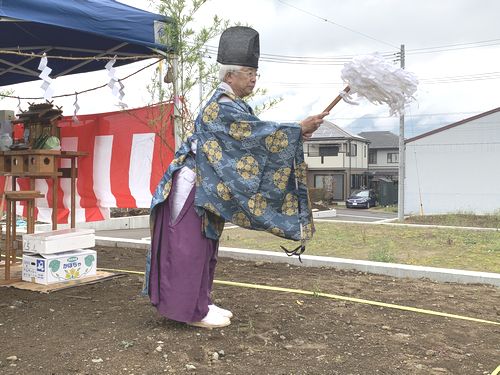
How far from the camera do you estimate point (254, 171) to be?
2549mm

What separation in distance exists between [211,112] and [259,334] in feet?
4.19

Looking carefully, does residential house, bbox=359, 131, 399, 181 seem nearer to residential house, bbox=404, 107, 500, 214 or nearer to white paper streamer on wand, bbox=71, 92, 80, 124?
residential house, bbox=404, 107, 500, 214

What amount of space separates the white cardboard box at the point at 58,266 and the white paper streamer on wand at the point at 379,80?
8.82 feet

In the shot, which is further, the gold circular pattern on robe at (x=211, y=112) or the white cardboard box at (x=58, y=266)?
the white cardboard box at (x=58, y=266)

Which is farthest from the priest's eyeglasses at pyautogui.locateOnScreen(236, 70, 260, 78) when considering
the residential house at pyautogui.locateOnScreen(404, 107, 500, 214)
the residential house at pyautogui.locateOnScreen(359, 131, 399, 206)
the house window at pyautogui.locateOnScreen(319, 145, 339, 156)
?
the residential house at pyautogui.locateOnScreen(359, 131, 399, 206)

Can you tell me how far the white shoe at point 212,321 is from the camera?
280 cm

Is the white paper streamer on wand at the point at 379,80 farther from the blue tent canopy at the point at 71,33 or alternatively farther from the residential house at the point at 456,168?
the residential house at the point at 456,168

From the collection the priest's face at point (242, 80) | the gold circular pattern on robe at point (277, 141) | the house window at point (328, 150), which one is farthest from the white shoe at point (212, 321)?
the house window at point (328, 150)

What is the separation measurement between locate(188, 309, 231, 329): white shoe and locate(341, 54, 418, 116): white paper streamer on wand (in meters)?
1.47

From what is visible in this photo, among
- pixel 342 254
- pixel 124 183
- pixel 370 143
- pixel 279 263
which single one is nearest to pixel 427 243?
pixel 342 254

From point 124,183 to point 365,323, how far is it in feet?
10.6

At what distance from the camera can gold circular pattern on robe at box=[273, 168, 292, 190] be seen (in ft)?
8.57

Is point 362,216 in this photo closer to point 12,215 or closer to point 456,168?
point 456,168

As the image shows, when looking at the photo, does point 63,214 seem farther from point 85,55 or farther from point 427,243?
point 427,243
